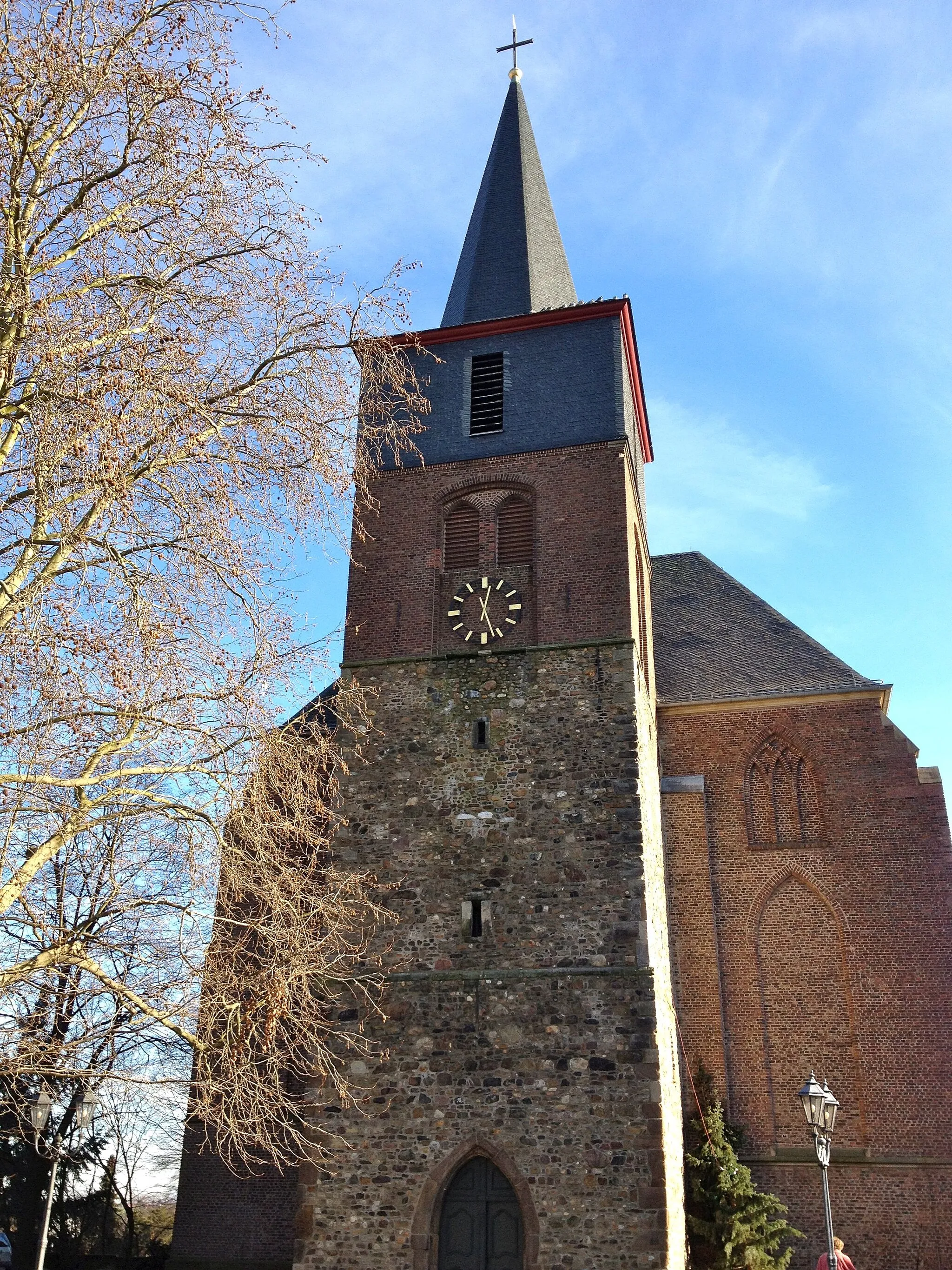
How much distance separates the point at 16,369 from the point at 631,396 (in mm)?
14627

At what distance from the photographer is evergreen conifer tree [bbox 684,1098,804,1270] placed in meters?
14.6

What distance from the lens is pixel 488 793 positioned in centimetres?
1488

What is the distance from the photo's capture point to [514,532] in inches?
677

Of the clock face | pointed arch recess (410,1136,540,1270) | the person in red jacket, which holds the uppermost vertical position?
the clock face

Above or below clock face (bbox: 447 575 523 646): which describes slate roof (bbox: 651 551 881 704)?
above

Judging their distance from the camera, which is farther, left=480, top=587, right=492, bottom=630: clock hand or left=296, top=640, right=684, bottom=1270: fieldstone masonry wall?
left=480, top=587, right=492, bottom=630: clock hand

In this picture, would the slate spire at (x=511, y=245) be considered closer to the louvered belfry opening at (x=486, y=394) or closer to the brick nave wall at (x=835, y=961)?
the louvered belfry opening at (x=486, y=394)

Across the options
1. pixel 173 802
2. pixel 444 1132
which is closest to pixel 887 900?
pixel 444 1132

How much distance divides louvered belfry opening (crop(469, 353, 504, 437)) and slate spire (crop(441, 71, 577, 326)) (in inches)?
35.1

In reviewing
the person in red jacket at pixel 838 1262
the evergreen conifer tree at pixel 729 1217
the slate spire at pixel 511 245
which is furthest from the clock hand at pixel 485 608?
the person in red jacket at pixel 838 1262

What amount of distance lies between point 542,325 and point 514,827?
8.87m

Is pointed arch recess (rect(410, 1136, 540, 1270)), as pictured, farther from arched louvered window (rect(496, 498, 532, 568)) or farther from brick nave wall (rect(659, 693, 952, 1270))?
arched louvered window (rect(496, 498, 532, 568))

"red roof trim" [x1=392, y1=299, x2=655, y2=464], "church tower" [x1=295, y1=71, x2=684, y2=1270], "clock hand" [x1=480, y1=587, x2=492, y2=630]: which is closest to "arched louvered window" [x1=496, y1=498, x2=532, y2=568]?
"church tower" [x1=295, y1=71, x2=684, y2=1270]

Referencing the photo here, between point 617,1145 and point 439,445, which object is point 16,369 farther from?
point 439,445
